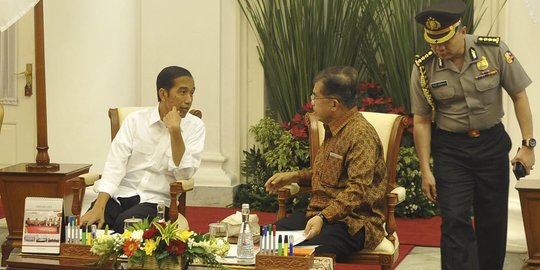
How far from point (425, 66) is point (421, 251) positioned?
6.39 ft

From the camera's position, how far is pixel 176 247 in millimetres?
3783

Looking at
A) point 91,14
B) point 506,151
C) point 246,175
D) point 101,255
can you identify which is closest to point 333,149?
point 506,151

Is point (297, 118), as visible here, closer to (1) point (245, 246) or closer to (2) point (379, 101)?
(2) point (379, 101)

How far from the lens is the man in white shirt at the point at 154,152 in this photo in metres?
5.20

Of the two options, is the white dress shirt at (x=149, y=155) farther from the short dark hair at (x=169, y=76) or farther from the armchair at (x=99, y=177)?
the short dark hair at (x=169, y=76)

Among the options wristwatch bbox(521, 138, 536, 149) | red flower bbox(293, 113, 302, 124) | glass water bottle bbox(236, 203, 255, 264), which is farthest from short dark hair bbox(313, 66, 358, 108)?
red flower bbox(293, 113, 302, 124)

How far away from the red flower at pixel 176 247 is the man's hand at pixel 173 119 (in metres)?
1.45

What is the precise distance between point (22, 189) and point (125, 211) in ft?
3.67

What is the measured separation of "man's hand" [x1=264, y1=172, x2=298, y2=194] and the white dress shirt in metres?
0.53

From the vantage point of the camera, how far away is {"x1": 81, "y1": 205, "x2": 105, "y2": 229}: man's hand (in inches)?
195

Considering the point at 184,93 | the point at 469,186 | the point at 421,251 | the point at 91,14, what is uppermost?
the point at 91,14

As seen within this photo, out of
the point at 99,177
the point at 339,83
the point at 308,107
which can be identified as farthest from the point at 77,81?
the point at 339,83

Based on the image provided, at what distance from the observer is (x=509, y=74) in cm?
467

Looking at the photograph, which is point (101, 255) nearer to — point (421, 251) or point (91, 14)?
point (421, 251)
